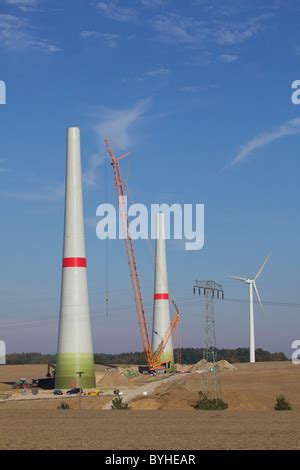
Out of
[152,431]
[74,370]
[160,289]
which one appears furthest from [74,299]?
[160,289]

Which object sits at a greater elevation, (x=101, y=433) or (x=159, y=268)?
(x=159, y=268)

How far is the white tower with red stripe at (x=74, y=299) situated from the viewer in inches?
3935

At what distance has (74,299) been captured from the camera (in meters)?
100

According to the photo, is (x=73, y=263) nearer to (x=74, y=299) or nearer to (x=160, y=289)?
(x=74, y=299)

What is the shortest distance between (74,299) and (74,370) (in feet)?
31.7

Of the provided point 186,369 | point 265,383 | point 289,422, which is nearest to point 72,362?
point 265,383

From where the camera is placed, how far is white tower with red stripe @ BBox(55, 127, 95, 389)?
328 feet

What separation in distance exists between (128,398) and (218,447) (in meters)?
58.9

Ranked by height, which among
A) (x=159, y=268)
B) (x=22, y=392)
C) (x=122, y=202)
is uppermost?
(x=122, y=202)

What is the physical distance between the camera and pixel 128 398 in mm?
97000

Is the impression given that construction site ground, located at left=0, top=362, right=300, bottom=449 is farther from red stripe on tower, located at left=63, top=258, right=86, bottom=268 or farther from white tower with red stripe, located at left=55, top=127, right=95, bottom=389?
red stripe on tower, located at left=63, top=258, right=86, bottom=268
